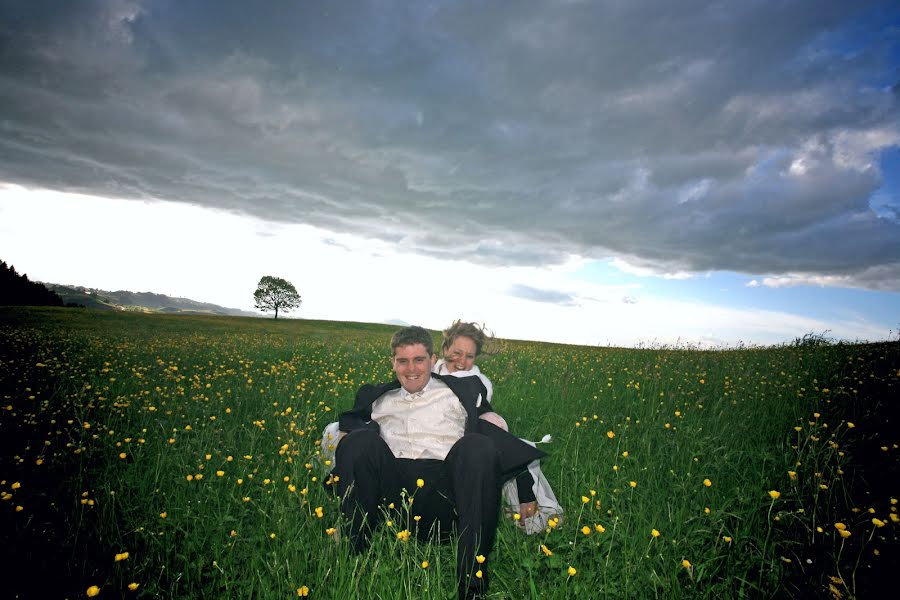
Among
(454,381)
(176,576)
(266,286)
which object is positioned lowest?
(176,576)

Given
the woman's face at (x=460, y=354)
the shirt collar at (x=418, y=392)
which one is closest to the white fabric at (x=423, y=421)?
the shirt collar at (x=418, y=392)

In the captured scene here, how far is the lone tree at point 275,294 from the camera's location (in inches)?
2987

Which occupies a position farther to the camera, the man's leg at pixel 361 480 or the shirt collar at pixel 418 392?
the shirt collar at pixel 418 392

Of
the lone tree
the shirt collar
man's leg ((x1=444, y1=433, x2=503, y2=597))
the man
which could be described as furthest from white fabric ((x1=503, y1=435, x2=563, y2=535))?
the lone tree

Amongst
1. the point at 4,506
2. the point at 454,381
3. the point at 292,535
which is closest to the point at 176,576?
the point at 292,535

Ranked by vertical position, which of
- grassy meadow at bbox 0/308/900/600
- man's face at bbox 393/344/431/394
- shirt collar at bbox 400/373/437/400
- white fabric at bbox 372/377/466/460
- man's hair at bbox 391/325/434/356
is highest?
man's hair at bbox 391/325/434/356

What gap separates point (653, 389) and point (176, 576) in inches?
297

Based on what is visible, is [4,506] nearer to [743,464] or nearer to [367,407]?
[367,407]

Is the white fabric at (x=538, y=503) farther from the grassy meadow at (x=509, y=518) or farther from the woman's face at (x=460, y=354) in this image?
the woman's face at (x=460, y=354)

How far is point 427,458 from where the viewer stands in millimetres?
3945

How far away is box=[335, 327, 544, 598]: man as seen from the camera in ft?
10.7

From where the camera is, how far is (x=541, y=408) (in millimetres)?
7398

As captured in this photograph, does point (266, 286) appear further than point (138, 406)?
Yes

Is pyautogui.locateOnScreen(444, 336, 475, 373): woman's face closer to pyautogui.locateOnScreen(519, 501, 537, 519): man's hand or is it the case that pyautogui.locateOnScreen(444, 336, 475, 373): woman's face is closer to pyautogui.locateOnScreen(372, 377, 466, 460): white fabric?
pyautogui.locateOnScreen(372, 377, 466, 460): white fabric
